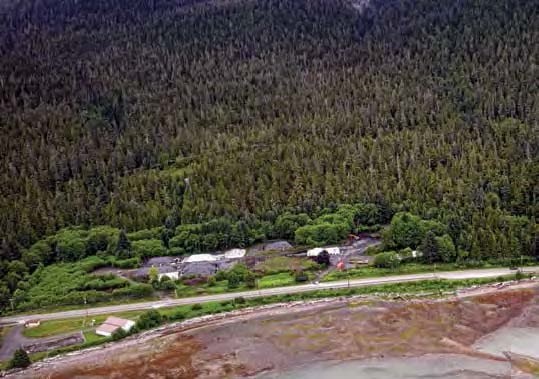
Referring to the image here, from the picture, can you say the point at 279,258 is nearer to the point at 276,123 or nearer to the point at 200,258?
the point at 200,258

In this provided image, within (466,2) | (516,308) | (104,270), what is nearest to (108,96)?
(104,270)

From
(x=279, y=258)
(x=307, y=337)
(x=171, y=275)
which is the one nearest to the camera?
(x=307, y=337)

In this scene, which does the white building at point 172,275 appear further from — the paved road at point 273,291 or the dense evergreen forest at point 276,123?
the dense evergreen forest at point 276,123

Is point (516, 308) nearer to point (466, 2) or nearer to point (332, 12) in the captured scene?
point (466, 2)

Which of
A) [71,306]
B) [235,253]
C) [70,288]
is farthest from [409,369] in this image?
[70,288]

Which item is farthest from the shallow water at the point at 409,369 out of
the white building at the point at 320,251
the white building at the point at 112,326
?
the white building at the point at 320,251
